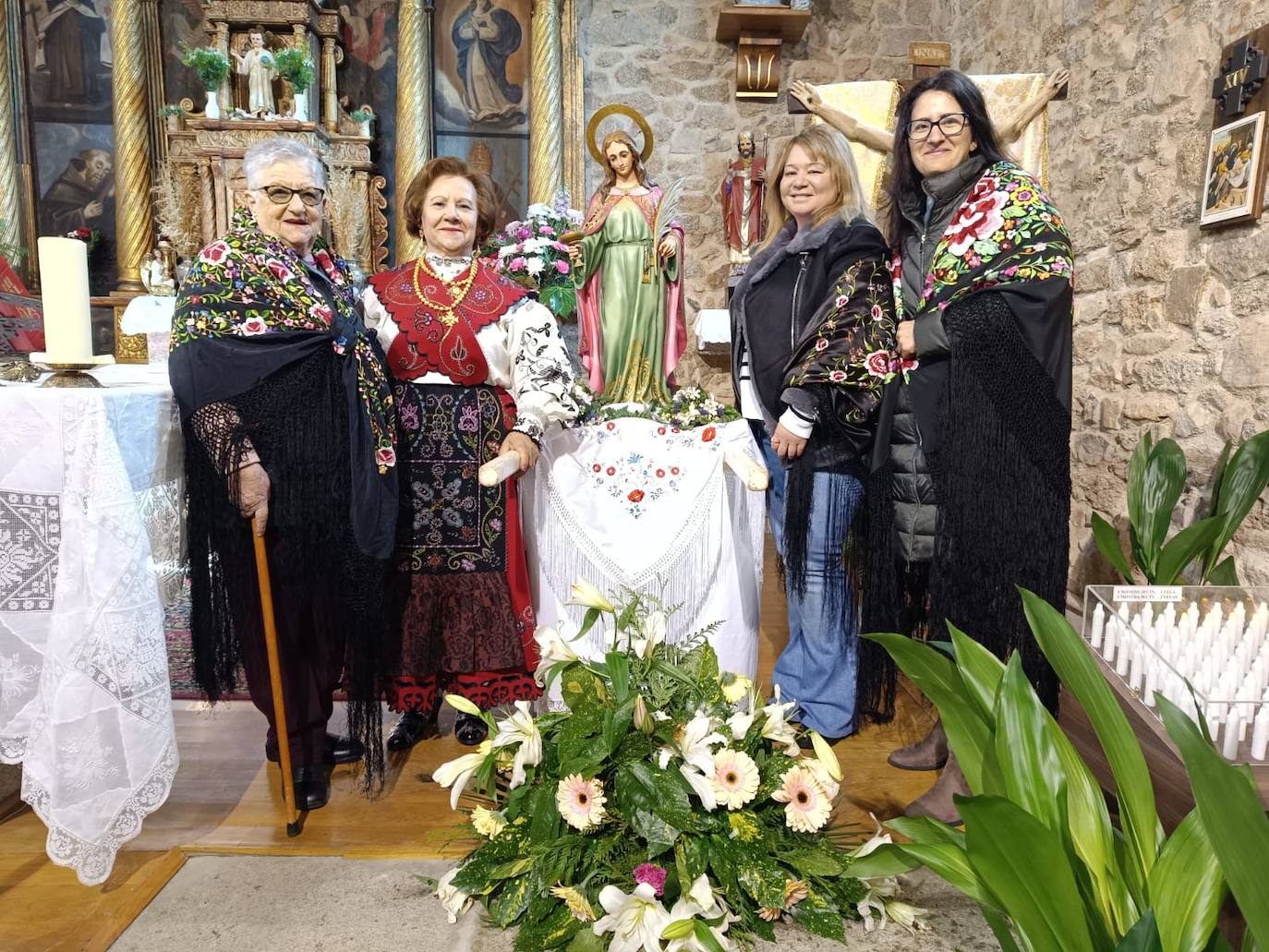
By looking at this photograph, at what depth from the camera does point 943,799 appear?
1.96 metres

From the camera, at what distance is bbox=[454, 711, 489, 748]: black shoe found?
7.87 feet

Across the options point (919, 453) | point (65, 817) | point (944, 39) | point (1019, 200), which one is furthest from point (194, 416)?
point (944, 39)

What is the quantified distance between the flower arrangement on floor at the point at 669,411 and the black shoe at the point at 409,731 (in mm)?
1004

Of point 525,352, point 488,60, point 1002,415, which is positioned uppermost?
point 488,60

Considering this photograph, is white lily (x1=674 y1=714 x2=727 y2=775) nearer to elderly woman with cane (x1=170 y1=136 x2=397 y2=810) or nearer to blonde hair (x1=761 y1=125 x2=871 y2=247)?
elderly woman with cane (x1=170 y1=136 x2=397 y2=810)

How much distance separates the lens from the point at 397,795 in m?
2.17

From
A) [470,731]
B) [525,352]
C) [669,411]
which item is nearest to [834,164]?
[669,411]

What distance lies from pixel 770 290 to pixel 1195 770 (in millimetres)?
1675

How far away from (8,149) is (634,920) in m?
6.56

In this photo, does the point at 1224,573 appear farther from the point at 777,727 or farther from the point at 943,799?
the point at 777,727

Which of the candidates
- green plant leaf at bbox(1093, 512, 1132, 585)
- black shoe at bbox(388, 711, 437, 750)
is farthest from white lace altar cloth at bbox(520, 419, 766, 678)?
green plant leaf at bbox(1093, 512, 1132, 585)

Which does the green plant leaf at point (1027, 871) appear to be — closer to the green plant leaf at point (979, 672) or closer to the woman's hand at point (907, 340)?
the green plant leaf at point (979, 672)

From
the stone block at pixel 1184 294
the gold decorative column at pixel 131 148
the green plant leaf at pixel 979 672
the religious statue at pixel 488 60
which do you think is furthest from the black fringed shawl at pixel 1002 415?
the gold decorative column at pixel 131 148

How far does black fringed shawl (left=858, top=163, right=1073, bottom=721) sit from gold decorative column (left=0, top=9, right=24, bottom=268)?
20.0ft
